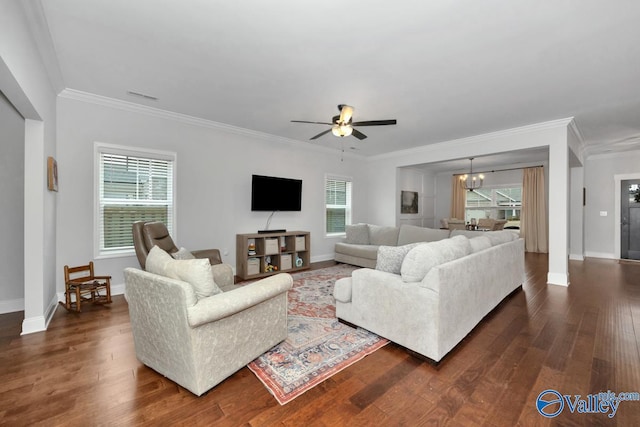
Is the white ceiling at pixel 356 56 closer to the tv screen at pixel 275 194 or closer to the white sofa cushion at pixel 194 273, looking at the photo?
the tv screen at pixel 275 194

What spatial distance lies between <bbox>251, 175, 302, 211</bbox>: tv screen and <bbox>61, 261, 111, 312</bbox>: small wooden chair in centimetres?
242

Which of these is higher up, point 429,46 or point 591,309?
point 429,46

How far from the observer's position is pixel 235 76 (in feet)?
9.94

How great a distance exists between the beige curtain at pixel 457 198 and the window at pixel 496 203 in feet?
0.57

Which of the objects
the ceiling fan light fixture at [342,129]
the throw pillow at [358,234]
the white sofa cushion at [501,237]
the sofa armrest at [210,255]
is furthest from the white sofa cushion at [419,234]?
the sofa armrest at [210,255]

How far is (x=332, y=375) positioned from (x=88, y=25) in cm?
335

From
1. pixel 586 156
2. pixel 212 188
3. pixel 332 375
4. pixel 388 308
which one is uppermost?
pixel 586 156

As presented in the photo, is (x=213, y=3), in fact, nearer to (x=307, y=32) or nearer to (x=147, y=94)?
(x=307, y=32)

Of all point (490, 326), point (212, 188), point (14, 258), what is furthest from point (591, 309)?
point (14, 258)

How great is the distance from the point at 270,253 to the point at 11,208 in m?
3.30

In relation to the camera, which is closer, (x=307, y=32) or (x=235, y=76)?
(x=307, y=32)

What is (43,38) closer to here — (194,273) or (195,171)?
(195,171)

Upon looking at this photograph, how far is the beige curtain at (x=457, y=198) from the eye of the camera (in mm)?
9102

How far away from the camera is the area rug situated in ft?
6.09
